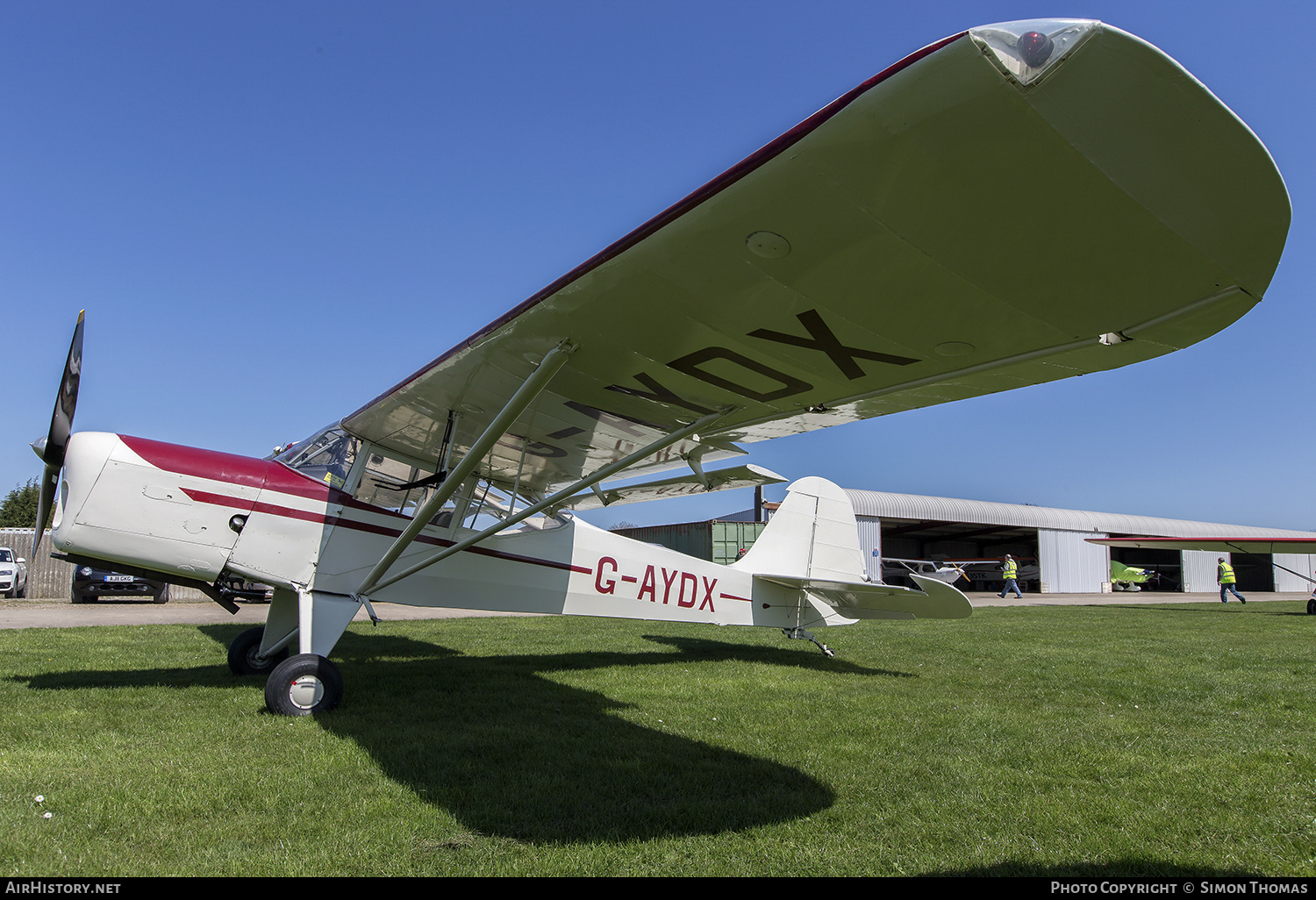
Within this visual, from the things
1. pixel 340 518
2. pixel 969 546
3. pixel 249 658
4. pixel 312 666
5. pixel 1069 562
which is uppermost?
pixel 969 546

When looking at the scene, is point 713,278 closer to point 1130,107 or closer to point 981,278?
point 981,278

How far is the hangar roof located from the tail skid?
2392 centimetres

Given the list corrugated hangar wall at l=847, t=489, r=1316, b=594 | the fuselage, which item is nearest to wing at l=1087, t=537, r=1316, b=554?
corrugated hangar wall at l=847, t=489, r=1316, b=594

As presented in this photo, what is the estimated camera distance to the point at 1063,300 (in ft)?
8.54

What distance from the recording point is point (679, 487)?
7973 mm

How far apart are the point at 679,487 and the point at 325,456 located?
11.9 ft

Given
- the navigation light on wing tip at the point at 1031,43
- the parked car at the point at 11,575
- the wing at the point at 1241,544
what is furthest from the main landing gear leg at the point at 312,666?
the wing at the point at 1241,544

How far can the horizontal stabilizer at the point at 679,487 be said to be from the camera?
6848 mm

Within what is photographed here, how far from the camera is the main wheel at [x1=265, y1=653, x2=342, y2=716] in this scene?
5.14 meters

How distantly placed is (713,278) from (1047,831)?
2801 mm


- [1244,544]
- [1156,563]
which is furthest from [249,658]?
[1156,563]

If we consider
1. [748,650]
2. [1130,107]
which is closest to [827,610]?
[748,650]

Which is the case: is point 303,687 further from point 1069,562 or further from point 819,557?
point 1069,562

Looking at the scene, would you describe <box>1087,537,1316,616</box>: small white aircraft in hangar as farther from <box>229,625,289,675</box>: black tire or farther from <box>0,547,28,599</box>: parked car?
<box>0,547,28,599</box>: parked car
